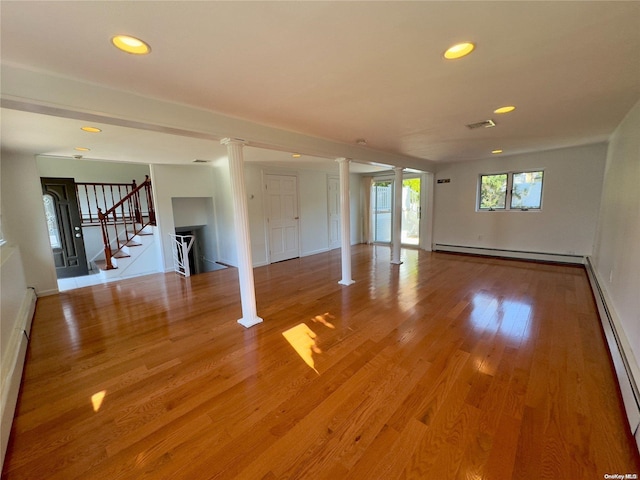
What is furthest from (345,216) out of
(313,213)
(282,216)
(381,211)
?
(381,211)

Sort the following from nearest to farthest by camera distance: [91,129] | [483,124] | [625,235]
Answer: [625,235] < [91,129] < [483,124]

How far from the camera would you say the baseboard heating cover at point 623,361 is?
5.14 feet

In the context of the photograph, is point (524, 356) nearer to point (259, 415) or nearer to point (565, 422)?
point (565, 422)

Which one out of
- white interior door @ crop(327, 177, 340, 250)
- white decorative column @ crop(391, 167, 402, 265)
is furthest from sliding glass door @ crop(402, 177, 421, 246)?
white interior door @ crop(327, 177, 340, 250)

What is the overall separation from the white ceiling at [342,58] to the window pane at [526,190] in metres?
2.63

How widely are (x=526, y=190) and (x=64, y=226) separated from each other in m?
10.1

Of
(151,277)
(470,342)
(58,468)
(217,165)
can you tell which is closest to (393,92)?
(470,342)

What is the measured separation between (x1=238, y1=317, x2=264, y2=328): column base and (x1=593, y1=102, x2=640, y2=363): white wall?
318 centimetres

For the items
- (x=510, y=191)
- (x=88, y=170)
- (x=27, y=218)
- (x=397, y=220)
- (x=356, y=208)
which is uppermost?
(x=88, y=170)

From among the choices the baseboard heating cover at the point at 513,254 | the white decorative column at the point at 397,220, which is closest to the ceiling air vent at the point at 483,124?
the white decorative column at the point at 397,220

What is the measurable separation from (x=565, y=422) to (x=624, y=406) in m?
0.47

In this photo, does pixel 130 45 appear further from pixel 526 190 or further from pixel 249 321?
pixel 526 190

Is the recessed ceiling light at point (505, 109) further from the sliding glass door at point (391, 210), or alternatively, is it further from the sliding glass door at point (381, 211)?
the sliding glass door at point (381, 211)

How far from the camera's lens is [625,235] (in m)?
2.55
